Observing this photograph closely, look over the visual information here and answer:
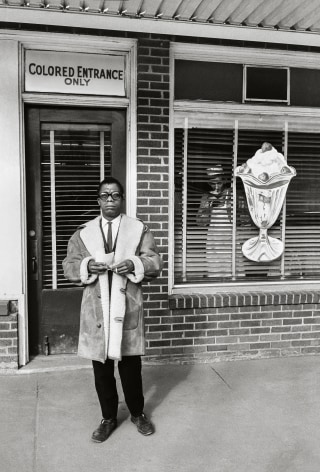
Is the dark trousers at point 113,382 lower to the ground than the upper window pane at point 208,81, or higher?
lower

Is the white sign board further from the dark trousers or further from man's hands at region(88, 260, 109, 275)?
the dark trousers

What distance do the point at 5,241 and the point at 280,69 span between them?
10.9 ft

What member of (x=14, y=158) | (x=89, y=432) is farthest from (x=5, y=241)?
(x=89, y=432)

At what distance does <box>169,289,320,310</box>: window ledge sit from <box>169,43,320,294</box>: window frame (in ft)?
0.30

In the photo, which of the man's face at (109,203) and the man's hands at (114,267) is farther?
the man's face at (109,203)

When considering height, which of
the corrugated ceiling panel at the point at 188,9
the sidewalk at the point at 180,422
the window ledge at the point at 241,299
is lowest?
the sidewalk at the point at 180,422

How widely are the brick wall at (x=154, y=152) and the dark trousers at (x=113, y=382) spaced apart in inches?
57.9

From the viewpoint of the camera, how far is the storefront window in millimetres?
5520

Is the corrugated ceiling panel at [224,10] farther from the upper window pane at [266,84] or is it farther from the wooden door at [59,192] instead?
the wooden door at [59,192]

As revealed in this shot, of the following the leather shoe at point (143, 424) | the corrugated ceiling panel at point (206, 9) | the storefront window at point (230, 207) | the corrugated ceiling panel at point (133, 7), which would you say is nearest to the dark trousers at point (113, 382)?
the leather shoe at point (143, 424)

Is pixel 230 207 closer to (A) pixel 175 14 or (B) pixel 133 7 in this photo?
(A) pixel 175 14

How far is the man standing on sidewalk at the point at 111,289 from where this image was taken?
3621 mm

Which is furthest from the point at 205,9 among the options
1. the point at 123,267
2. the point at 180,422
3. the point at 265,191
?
the point at 180,422

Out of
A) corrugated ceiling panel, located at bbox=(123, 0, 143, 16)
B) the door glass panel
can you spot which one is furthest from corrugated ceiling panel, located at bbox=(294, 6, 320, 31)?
the door glass panel
